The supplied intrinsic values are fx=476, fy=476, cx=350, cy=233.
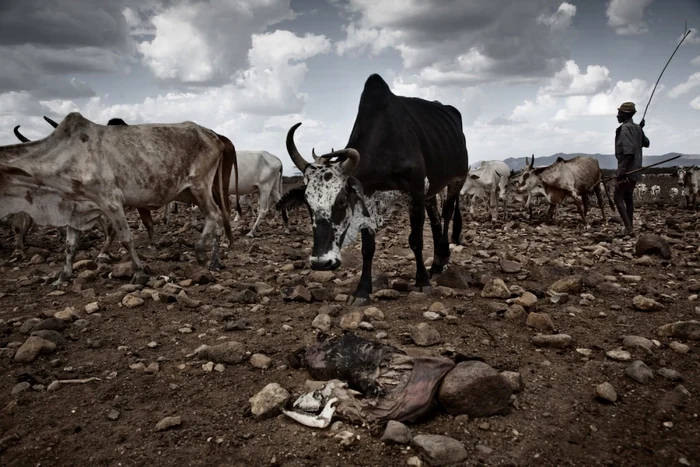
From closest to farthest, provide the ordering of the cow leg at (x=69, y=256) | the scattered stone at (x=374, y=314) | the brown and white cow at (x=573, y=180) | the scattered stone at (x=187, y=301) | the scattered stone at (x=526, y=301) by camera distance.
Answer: the scattered stone at (x=374, y=314), the scattered stone at (x=526, y=301), the scattered stone at (x=187, y=301), the cow leg at (x=69, y=256), the brown and white cow at (x=573, y=180)

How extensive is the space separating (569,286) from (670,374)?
6.80ft

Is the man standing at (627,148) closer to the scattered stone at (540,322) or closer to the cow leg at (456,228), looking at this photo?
the cow leg at (456,228)

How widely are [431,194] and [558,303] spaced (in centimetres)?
206

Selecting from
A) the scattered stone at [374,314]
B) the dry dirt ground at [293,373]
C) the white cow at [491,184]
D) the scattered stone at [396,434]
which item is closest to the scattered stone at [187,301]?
the dry dirt ground at [293,373]

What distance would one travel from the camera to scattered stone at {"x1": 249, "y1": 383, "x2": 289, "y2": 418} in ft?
9.63

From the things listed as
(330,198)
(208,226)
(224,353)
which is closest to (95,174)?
(208,226)

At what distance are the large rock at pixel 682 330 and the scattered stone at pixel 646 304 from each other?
644mm

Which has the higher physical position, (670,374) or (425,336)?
(425,336)

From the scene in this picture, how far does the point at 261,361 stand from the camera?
3.65 meters

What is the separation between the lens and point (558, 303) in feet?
16.0

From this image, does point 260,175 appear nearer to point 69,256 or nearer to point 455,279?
point 69,256

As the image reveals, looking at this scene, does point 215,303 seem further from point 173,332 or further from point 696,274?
point 696,274

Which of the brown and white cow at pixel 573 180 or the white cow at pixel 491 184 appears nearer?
the brown and white cow at pixel 573 180

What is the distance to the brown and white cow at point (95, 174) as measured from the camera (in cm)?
625
